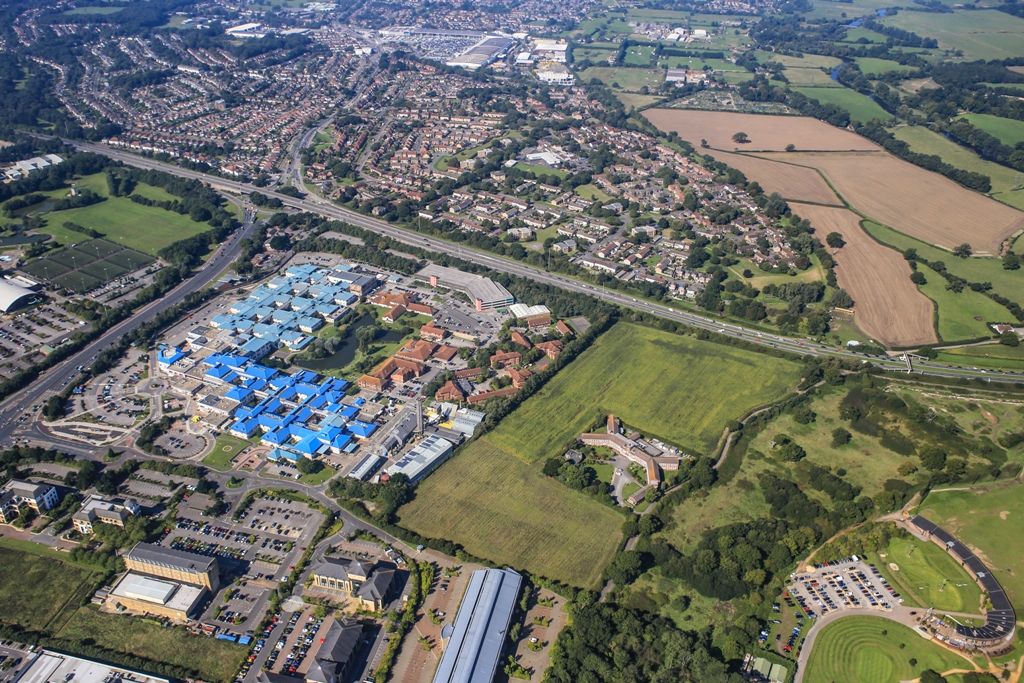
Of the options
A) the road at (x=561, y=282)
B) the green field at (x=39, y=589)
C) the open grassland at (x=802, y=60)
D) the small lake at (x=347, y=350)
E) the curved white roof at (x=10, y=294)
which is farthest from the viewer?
the open grassland at (x=802, y=60)

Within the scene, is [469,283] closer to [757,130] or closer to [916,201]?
[916,201]

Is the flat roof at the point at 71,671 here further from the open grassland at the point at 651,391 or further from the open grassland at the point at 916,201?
the open grassland at the point at 916,201

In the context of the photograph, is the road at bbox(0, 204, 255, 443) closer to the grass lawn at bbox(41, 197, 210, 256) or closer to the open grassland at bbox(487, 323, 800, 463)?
Result: the grass lawn at bbox(41, 197, 210, 256)

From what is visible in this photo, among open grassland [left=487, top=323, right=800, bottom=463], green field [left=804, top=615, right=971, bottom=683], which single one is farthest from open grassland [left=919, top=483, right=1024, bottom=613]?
open grassland [left=487, top=323, right=800, bottom=463]

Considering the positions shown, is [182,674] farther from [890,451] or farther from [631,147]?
[631,147]

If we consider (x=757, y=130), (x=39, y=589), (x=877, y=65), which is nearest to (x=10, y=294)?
(x=39, y=589)

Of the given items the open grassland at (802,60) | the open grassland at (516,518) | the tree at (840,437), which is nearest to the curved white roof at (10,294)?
the open grassland at (516,518)

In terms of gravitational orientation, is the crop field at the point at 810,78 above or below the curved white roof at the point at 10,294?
Result: below
